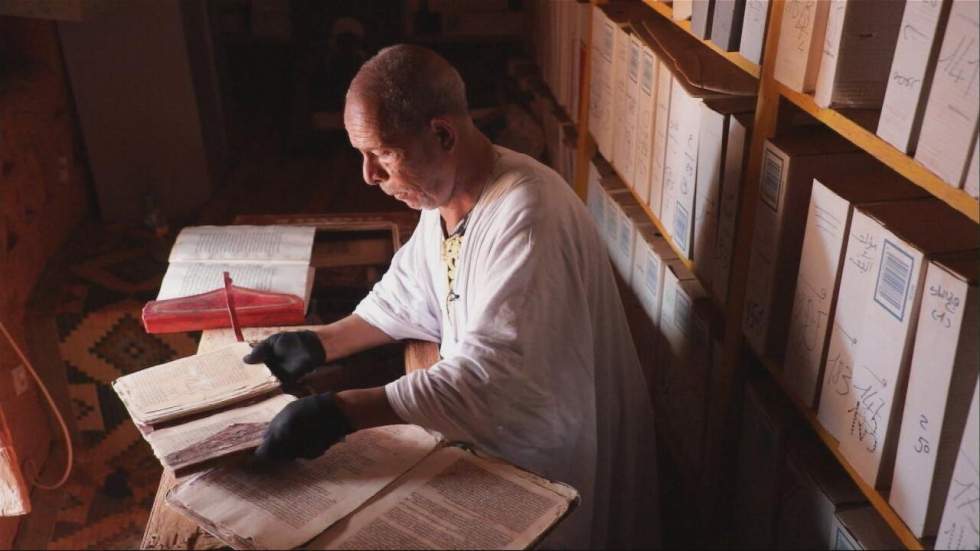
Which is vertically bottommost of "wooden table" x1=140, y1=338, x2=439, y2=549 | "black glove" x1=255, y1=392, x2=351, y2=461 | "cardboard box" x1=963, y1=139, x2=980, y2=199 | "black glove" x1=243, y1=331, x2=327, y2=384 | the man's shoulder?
"black glove" x1=243, y1=331, x2=327, y2=384

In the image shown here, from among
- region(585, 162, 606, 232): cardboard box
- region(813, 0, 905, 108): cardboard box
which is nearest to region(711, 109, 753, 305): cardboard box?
region(813, 0, 905, 108): cardboard box

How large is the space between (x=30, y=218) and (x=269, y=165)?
0.79m

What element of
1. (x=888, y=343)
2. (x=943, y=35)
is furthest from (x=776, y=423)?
(x=943, y=35)

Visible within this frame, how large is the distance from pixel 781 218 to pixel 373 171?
580 mm

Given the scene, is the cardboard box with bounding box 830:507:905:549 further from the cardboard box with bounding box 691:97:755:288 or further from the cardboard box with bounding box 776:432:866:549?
the cardboard box with bounding box 691:97:755:288

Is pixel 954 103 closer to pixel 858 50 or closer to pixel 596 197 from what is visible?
pixel 858 50

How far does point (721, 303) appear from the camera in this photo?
1424mm

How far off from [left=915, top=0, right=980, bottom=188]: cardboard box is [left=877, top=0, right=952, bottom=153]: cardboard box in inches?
0.4

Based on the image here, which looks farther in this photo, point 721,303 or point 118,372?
point 118,372

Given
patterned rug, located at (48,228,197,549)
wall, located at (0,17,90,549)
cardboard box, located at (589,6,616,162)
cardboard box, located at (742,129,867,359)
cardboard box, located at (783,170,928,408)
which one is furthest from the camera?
patterned rug, located at (48,228,197,549)

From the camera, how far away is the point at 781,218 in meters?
1.17

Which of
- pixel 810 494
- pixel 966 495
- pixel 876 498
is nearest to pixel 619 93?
pixel 810 494

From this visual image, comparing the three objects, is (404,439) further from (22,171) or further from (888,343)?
(22,171)

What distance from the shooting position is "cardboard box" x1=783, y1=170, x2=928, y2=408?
103 centimetres
